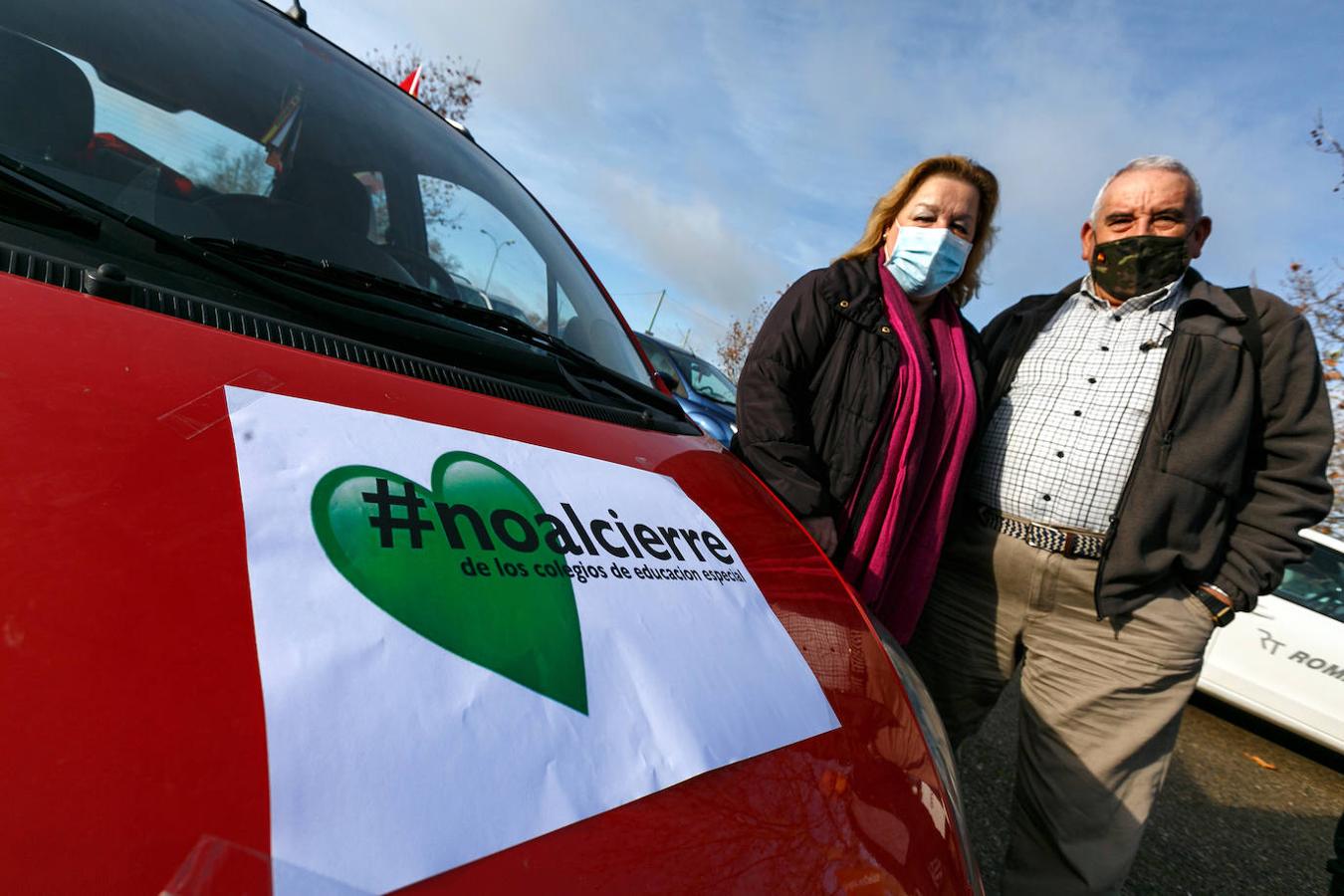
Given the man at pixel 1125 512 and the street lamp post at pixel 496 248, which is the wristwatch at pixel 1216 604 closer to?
the man at pixel 1125 512

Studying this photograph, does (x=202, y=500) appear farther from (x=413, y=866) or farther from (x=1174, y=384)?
(x=1174, y=384)

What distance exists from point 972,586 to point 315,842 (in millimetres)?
1910

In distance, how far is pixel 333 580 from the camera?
0.66m

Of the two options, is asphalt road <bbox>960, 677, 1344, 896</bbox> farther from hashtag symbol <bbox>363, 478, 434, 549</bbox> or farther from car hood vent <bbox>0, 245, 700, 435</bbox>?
hashtag symbol <bbox>363, 478, 434, 549</bbox>

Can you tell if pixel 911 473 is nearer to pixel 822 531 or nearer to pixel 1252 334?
pixel 822 531

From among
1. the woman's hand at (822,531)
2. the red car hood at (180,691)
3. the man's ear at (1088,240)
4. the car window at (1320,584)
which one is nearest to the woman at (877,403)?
the woman's hand at (822,531)

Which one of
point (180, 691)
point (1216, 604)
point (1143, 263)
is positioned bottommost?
point (180, 691)

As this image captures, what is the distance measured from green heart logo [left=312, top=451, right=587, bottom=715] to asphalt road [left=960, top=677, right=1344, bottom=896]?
7.09 ft

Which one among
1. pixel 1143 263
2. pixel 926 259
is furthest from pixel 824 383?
pixel 1143 263

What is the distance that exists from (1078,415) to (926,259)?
577 millimetres

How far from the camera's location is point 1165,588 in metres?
1.81

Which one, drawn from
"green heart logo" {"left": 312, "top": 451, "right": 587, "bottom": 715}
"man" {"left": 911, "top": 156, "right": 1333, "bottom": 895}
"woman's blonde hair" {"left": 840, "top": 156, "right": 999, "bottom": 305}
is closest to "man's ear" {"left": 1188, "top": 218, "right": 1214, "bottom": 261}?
"man" {"left": 911, "top": 156, "right": 1333, "bottom": 895}

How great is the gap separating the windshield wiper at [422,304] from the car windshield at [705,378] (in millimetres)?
4944

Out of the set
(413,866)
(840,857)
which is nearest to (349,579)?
(413,866)
